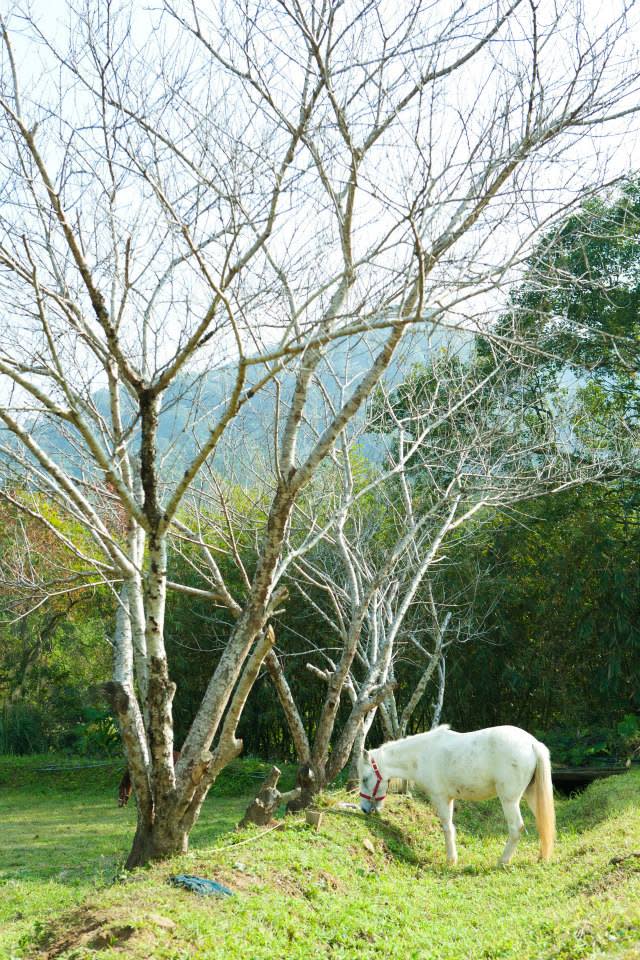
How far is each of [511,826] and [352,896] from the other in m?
1.93

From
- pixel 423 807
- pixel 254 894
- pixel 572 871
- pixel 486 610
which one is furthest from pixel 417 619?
pixel 254 894

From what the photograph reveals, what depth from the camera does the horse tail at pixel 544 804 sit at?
6461mm

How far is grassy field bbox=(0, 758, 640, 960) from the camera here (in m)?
3.92

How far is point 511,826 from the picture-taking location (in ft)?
21.5

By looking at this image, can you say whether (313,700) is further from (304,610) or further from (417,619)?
(417,619)

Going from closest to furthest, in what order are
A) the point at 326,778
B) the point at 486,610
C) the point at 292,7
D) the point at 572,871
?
the point at 292,7 < the point at 572,871 < the point at 326,778 < the point at 486,610

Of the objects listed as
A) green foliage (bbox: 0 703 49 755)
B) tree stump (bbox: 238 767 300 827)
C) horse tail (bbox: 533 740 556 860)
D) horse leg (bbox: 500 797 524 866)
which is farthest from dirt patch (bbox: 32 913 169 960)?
green foliage (bbox: 0 703 49 755)

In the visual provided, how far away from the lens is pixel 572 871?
5.76 m

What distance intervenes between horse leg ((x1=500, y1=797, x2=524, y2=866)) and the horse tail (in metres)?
0.14

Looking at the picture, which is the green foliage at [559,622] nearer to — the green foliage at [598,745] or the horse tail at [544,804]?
the green foliage at [598,745]

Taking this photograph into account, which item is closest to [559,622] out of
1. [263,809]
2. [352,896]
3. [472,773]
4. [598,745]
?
[598,745]

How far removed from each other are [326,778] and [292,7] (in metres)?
5.96

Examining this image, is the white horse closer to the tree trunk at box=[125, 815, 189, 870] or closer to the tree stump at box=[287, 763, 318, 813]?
the tree stump at box=[287, 763, 318, 813]

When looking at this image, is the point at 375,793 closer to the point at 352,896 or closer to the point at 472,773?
the point at 472,773
